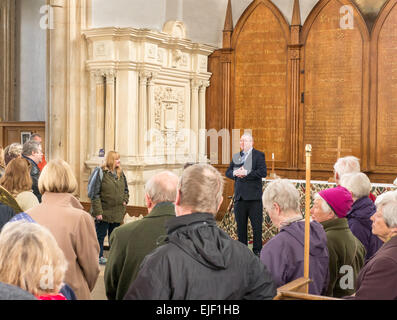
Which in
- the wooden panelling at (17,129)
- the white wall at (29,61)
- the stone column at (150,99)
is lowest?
the wooden panelling at (17,129)

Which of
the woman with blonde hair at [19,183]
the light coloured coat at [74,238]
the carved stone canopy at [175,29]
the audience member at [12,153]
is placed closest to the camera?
the light coloured coat at [74,238]

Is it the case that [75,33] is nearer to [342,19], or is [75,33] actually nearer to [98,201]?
[98,201]

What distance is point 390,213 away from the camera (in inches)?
125

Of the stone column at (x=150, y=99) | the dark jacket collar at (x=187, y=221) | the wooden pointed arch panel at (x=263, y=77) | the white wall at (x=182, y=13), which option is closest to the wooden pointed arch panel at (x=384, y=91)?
the white wall at (x=182, y=13)

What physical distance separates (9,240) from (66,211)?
58.2 inches

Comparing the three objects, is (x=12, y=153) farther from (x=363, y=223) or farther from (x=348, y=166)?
(x=363, y=223)

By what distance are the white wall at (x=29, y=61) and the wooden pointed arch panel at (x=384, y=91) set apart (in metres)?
7.57

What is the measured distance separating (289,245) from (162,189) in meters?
0.72

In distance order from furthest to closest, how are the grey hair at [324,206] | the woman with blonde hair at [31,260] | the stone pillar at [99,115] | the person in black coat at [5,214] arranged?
the stone pillar at [99,115] < the grey hair at [324,206] < the person in black coat at [5,214] < the woman with blonde hair at [31,260]

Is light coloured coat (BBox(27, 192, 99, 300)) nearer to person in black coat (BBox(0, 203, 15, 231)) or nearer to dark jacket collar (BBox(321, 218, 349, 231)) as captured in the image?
person in black coat (BBox(0, 203, 15, 231))

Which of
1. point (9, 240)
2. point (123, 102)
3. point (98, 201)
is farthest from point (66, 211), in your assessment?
point (123, 102)

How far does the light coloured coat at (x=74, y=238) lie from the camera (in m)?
3.29

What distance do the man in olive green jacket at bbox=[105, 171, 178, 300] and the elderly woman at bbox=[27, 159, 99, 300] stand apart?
0.91 feet

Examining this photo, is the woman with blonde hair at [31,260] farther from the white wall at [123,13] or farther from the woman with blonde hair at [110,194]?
the white wall at [123,13]
